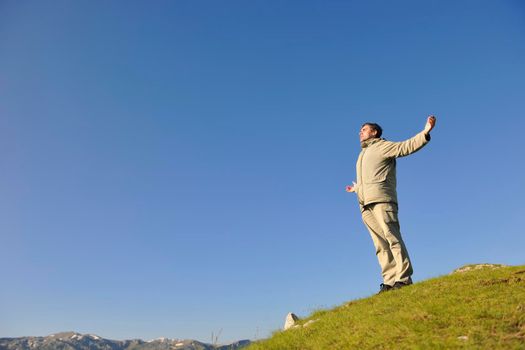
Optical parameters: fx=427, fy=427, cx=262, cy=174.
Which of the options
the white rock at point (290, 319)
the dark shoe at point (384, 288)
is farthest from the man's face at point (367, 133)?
the white rock at point (290, 319)

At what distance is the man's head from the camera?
13.0 m

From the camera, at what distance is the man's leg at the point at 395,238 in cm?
1121

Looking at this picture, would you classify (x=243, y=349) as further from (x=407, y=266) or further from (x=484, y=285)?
(x=484, y=285)

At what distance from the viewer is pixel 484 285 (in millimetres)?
9258

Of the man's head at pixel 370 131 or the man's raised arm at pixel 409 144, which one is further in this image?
the man's head at pixel 370 131

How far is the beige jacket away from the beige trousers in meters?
0.28

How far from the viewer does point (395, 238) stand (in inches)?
447

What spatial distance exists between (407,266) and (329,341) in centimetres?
434

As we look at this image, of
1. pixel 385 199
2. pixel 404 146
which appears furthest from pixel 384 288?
pixel 404 146

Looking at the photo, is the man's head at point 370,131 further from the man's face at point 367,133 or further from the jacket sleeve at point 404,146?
the jacket sleeve at point 404,146

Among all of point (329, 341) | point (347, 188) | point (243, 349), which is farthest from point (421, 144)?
point (243, 349)

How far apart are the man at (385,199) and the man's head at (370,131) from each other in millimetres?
91

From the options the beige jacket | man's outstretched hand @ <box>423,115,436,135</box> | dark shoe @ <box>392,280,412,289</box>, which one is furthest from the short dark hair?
dark shoe @ <box>392,280,412,289</box>

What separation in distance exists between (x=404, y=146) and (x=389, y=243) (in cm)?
264
